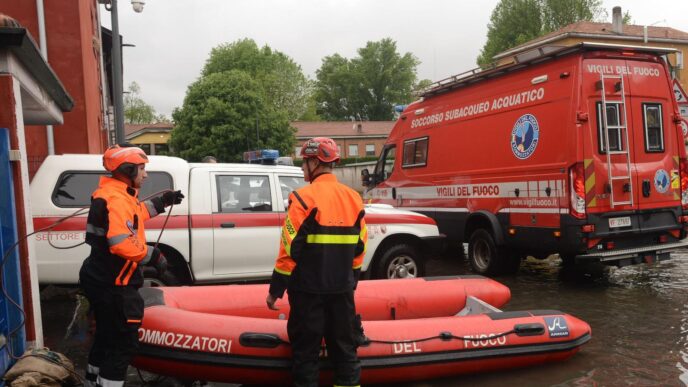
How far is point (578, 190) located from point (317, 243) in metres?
4.62

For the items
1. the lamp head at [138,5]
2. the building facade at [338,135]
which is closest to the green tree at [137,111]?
the building facade at [338,135]

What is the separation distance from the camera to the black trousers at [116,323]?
3.80 m

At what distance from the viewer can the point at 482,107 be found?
28.7 ft

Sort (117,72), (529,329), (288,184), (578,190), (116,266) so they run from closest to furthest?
(116,266) < (529,329) < (578,190) < (288,184) < (117,72)

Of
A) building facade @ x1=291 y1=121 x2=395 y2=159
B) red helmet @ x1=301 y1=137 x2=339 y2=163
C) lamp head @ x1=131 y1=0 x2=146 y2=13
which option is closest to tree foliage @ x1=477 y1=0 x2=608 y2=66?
building facade @ x1=291 y1=121 x2=395 y2=159

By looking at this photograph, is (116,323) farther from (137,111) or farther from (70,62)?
(137,111)

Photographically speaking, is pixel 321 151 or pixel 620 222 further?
pixel 620 222

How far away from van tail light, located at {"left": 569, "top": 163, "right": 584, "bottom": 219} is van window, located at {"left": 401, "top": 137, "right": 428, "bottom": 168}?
11.0 ft

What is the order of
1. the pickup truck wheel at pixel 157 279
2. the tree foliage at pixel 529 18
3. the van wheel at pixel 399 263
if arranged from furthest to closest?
the tree foliage at pixel 529 18 → the van wheel at pixel 399 263 → the pickup truck wheel at pixel 157 279

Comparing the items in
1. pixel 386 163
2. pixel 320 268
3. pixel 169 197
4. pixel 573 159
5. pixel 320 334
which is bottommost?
pixel 320 334

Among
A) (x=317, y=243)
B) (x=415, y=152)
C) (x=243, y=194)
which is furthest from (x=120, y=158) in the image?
(x=415, y=152)

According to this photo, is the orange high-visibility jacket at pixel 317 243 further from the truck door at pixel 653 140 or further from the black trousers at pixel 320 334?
the truck door at pixel 653 140

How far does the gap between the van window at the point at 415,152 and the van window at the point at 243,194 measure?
3915 millimetres

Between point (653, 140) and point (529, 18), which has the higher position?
point (529, 18)
